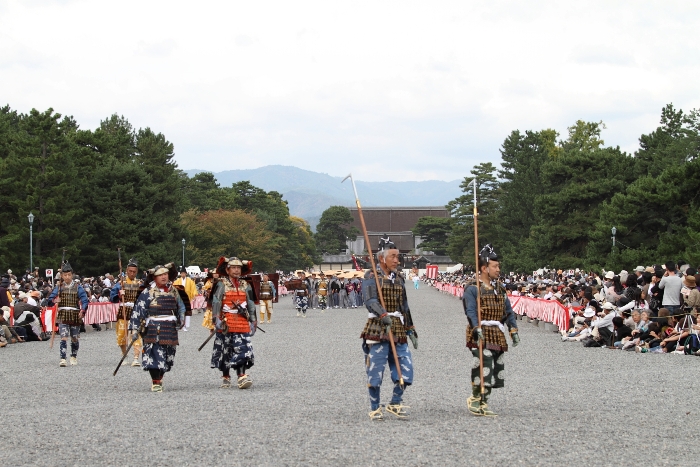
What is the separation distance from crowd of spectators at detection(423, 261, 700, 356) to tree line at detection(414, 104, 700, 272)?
10385mm

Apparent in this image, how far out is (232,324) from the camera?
12805mm

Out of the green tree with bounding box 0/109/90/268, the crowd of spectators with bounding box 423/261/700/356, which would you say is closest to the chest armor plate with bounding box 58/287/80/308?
the crowd of spectators with bounding box 423/261/700/356

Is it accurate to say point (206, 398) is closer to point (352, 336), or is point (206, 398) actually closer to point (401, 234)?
point (352, 336)

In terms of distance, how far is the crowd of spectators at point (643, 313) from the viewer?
17.3 metres

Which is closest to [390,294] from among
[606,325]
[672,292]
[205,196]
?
[672,292]

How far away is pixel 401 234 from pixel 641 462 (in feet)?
532

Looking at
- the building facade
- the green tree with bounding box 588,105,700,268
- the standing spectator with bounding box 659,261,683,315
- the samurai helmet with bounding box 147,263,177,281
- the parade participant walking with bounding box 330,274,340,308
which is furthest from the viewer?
the building facade

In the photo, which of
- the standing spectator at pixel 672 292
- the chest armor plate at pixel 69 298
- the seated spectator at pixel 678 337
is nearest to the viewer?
the chest armor plate at pixel 69 298

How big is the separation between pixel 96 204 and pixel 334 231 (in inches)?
3721

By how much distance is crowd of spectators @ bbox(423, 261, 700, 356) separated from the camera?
56.8ft

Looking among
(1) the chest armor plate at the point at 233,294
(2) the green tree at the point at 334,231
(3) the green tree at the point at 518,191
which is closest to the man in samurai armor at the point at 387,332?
(1) the chest armor plate at the point at 233,294

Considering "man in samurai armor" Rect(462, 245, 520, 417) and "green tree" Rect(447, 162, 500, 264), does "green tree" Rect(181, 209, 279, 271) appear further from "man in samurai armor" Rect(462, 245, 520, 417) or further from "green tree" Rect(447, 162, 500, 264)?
"man in samurai armor" Rect(462, 245, 520, 417)

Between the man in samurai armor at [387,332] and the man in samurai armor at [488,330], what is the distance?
0.64 m

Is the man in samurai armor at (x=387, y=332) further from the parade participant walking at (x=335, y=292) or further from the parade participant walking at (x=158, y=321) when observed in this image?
the parade participant walking at (x=335, y=292)
